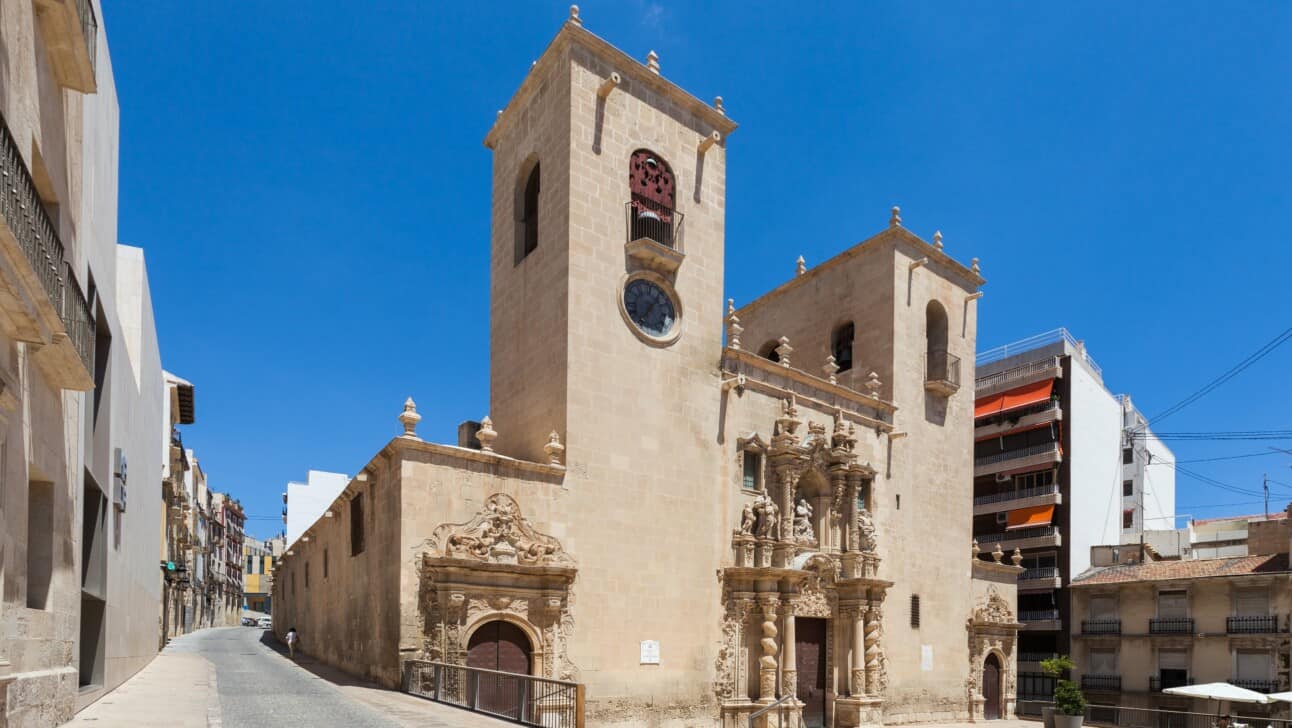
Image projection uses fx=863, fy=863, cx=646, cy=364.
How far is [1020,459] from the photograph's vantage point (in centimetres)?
4025

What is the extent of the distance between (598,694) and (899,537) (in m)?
11.9

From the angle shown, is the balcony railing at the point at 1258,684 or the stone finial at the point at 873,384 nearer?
the stone finial at the point at 873,384

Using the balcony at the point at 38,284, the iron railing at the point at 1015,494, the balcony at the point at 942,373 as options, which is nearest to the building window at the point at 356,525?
the balcony at the point at 38,284

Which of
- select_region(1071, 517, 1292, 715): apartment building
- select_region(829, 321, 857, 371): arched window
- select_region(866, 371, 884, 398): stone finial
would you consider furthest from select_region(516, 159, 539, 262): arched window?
select_region(1071, 517, 1292, 715): apartment building

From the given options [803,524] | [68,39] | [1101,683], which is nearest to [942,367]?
[803,524]

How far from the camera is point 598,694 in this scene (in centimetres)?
1825

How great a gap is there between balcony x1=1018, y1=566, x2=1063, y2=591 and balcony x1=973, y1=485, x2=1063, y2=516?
2.90 meters

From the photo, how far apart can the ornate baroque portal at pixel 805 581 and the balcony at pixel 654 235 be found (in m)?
5.30

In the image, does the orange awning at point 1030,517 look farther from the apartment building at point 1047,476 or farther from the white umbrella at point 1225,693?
the white umbrella at point 1225,693

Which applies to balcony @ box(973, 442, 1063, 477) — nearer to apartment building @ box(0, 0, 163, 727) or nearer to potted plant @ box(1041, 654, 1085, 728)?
potted plant @ box(1041, 654, 1085, 728)

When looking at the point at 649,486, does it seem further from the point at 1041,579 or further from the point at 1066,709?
the point at 1041,579

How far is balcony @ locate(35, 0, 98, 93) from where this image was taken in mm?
8375

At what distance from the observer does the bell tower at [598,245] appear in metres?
19.8

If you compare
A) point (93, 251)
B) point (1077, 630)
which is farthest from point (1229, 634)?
point (93, 251)
